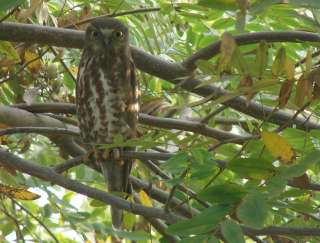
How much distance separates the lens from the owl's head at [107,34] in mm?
2957

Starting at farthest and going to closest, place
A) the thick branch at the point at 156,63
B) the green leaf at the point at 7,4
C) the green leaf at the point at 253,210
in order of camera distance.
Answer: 1. the thick branch at the point at 156,63
2. the green leaf at the point at 7,4
3. the green leaf at the point at 253,210

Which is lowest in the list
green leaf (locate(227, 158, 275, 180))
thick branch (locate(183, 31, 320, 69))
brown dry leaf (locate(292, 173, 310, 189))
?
brown dry leaf (locate(292, 173, 310, 189))

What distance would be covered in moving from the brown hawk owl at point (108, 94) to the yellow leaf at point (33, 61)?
0.20m

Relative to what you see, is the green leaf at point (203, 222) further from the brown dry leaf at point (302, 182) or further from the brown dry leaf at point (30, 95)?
the brown dry leaf at point (30, 95)

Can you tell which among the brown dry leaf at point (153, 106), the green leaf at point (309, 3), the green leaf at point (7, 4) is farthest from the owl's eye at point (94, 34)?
the green leaf at point (309, 3)

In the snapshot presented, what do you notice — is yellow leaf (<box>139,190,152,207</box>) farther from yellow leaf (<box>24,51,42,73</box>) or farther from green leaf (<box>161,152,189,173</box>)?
green leaf (<box>161,152,189,173</box>)

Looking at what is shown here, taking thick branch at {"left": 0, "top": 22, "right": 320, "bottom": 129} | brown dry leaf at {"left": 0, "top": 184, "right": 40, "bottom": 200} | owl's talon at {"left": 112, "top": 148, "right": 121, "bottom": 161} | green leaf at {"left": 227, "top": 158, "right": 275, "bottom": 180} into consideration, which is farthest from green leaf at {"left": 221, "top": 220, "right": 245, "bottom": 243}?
brown dry leaf at {"left": 0, "top": 184, "right": 40, "bottom": 200}

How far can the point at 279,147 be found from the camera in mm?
1532

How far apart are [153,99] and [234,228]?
4.66 feet

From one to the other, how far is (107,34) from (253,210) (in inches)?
70.0

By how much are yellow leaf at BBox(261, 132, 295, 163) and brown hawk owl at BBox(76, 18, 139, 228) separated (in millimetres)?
1391

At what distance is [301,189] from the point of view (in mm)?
1668

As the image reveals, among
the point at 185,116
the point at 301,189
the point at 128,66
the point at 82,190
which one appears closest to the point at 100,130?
the point at 128,66

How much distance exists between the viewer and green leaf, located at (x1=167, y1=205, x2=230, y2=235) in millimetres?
1498
